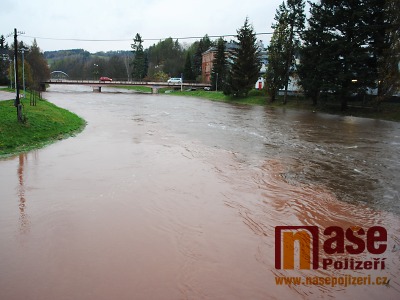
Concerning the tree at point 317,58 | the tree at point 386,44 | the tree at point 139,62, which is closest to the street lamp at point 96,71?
the tree at point 139,62

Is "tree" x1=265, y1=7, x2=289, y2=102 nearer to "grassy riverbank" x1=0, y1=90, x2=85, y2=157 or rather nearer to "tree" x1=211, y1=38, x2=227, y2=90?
"tree" x1=211, y1=38, x2=227, y2=90

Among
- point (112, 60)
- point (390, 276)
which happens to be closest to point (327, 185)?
point (390, 276)

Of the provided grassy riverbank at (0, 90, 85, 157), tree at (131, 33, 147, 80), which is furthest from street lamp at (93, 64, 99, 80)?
grassy riverbank at (0, 90, 85, 157)

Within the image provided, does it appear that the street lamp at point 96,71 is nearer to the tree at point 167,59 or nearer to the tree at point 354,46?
the tree at point 167,59

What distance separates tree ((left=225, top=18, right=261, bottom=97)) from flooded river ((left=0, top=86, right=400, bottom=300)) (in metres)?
39.1

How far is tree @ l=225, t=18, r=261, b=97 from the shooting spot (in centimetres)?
5434

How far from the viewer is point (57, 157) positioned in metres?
13.9

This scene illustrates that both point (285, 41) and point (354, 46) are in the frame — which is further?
point (285, 41)

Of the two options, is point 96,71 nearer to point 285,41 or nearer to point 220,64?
point 220,64

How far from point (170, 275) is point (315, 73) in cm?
3845

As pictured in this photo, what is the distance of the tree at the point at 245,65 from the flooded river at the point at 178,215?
3913 cm

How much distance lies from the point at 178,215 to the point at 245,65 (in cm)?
4948

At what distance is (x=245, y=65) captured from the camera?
54531 mm

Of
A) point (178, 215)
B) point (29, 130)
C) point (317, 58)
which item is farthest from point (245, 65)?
point (178, 215)
